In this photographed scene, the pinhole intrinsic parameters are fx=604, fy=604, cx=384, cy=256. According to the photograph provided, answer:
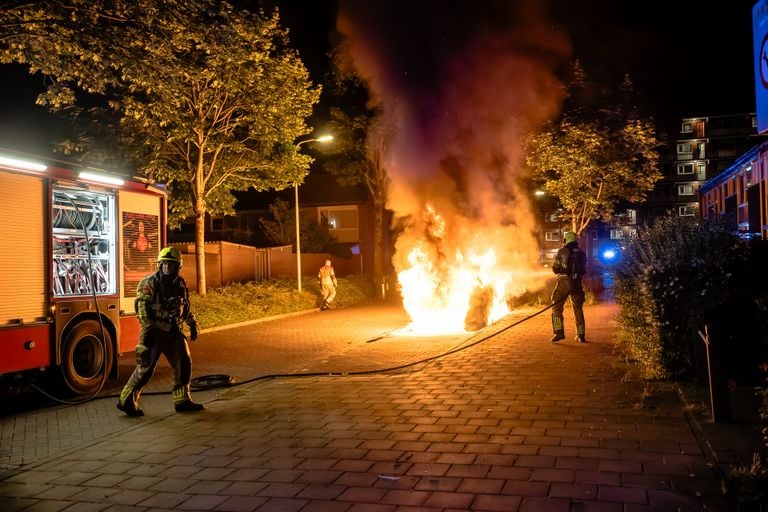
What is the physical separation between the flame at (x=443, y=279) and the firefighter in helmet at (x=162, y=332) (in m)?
7.10

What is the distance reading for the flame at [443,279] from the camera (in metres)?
14.2

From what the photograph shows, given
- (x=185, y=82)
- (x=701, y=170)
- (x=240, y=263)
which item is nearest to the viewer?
(x=185, y=82)

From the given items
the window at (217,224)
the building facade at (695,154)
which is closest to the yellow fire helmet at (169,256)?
the window at (217,224)

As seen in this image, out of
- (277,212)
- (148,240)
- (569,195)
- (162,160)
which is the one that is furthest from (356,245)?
(148,240)

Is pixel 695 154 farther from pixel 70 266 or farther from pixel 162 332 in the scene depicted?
pixel 162 332

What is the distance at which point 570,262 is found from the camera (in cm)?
1016

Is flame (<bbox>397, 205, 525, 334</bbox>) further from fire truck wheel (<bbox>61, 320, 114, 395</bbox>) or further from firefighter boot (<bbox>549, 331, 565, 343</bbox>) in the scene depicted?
fire truck wheel (<bbox>61, 320, 114, 395</bbox>)

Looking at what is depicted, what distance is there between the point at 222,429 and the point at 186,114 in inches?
431

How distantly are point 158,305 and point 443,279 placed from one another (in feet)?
29.3

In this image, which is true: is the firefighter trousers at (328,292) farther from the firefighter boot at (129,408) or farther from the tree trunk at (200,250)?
the firefighter boot at (129,408)

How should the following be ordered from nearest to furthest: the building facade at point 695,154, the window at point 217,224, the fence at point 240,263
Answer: the fence at point 240,263, the window at point 217,224, the building facade at point 695,154

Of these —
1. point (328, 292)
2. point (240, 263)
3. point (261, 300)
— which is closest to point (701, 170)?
point (240, 263)

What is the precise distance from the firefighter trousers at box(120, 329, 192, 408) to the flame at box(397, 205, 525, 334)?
7097 millimetres

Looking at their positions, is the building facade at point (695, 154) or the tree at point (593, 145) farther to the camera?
the building facade at point (695, 154)
